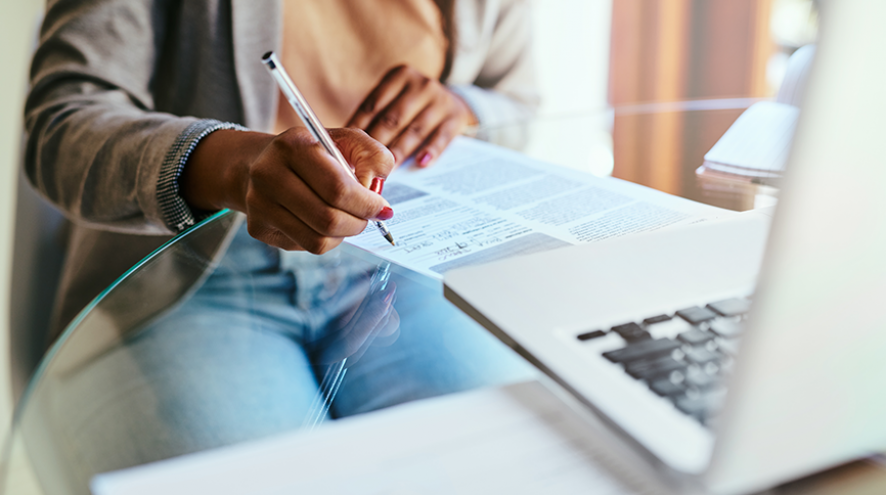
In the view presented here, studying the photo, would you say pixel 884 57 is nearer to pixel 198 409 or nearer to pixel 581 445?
pixel 581 445

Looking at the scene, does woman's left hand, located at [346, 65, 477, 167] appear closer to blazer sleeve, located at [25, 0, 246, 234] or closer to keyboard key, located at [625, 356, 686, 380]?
blazer sleeve, located at [25, 0, 246, 234]

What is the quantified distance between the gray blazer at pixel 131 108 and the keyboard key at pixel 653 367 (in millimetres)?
403

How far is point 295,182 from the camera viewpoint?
0.40m

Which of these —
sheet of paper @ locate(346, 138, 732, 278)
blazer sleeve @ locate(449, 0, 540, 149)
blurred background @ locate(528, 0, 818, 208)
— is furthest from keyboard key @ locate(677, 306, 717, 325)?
blurred background @ locate(528, 0, 818, 208)

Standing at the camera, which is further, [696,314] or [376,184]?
[376,184]

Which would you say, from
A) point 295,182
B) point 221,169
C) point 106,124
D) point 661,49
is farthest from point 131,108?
point 661,49

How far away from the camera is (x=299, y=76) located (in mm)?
801

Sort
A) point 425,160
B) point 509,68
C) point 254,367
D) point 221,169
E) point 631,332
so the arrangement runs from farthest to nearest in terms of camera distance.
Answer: point 509,68 → point 425,160 → point 221,169 → point 254,367 → point 631,332

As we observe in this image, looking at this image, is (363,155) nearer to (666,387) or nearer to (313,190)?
(313,190)

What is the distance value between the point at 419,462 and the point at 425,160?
17.3 inches

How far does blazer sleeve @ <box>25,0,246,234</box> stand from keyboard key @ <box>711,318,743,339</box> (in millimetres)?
410

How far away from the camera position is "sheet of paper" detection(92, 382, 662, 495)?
0.19 metres

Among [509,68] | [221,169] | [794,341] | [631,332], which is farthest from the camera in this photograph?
[509,68]

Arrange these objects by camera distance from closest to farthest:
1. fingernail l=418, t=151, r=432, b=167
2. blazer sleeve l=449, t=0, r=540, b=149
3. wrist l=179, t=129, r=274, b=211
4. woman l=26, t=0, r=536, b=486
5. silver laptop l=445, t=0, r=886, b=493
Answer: silver laptop l=445, t=0, r=886, b=493 < woman l=26, t=0, r=536, b=486 < wrist l=179, t=129, r=274, b=211 < fingernail l=418, t=151, r=432, b=167 < blazer sleeve l=449, t=0, r=540, b=149
